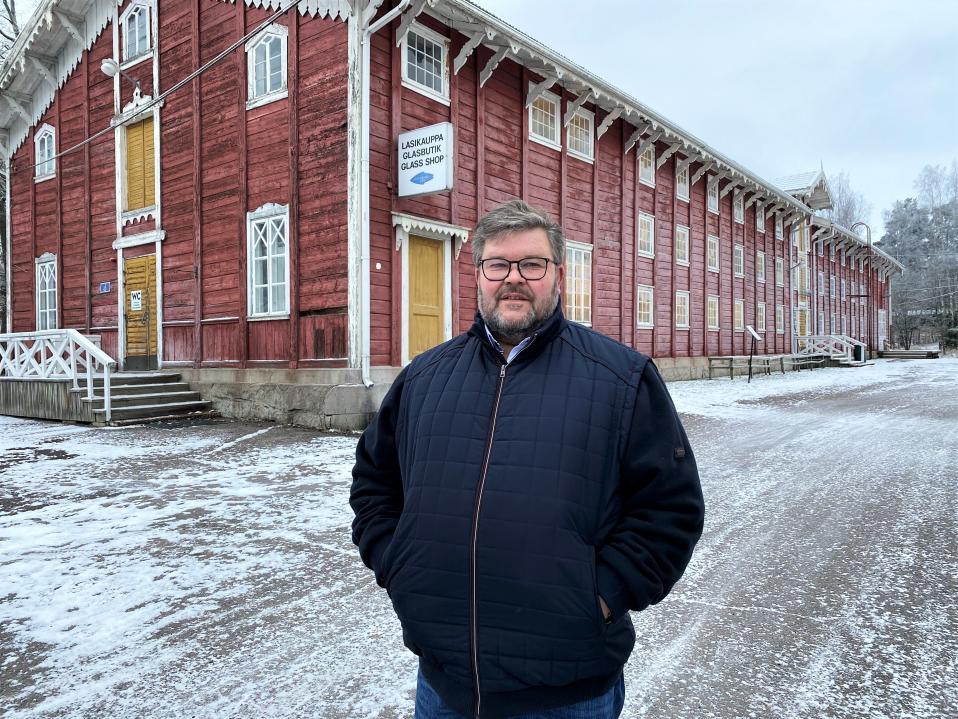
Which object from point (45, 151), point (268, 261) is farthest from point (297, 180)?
point (45, 151)

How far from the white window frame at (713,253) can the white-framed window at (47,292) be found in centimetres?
Answer: 2051

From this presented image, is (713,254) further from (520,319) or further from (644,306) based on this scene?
(520,319)

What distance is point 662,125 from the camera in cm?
1878

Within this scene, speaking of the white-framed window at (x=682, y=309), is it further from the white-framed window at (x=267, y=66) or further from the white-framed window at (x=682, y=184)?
the white-framed window at (x=267, y=66)

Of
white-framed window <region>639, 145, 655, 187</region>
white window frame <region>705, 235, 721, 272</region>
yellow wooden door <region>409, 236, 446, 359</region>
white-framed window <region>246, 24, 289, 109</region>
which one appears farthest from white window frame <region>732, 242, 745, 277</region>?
white-framed window <region>246, 24, 289, 109</region>

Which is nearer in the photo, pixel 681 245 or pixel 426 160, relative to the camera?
pixel 426 160

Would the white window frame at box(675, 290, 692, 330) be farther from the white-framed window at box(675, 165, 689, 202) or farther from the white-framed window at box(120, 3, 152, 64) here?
the white-framed window at box(120, 3, 152, 64)

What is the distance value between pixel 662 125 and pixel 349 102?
11.2 metres

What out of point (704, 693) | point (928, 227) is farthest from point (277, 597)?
point (928, 227)

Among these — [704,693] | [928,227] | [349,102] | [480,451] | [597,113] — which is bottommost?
[704,693]

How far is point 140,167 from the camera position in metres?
14.6

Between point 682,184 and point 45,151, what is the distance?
61.9 ft

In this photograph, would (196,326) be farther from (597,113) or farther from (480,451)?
(480,451)

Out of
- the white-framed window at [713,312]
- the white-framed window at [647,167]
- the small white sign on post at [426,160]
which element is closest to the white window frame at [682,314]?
the white-framed window at [713,312]
